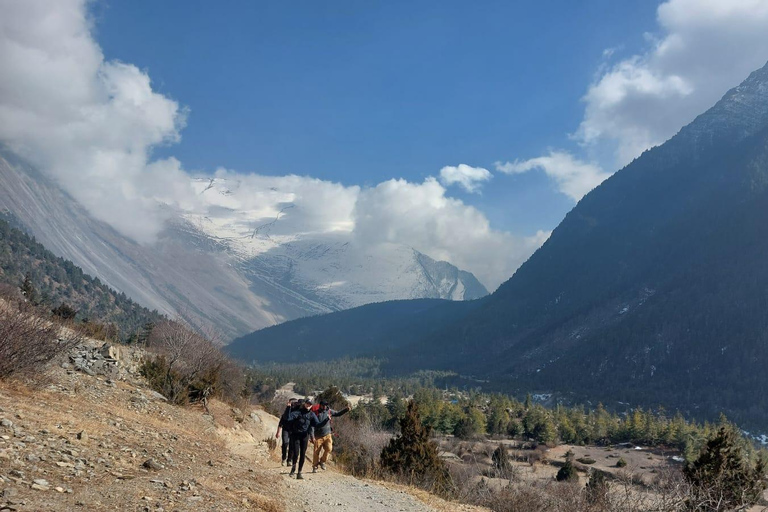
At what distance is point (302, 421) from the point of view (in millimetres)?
16359

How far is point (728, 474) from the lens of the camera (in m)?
26.5

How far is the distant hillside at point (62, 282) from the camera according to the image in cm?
14175

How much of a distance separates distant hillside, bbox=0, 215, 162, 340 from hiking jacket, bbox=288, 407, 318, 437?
140274 millimetres

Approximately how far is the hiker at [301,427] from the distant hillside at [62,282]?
460 feet

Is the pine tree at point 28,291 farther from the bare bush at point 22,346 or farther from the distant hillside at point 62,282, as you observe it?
the distant hillside at point 62,282

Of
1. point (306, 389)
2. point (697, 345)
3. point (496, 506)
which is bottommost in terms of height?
point (306, 389)

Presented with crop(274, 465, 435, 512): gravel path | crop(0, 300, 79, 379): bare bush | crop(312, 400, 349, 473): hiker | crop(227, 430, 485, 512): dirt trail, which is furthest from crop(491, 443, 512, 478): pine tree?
crop(0, 300, 79, 379): bare bush

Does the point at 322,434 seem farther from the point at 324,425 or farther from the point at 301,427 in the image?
the point at 301,427

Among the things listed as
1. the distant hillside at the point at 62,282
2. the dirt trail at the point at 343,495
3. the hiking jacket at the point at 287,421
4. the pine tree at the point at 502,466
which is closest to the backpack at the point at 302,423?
the hiking jacket at the point at 287,421

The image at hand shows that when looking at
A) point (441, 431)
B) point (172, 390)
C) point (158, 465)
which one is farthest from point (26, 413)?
point (441, 431)

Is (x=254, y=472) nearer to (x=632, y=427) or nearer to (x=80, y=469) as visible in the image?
(x=80, y=469)

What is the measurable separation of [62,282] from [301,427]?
569ft

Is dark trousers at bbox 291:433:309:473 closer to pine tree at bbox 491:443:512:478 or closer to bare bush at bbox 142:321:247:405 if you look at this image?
bare bush at bbox 142:321:247:405

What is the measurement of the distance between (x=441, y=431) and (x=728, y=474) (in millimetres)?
62499
